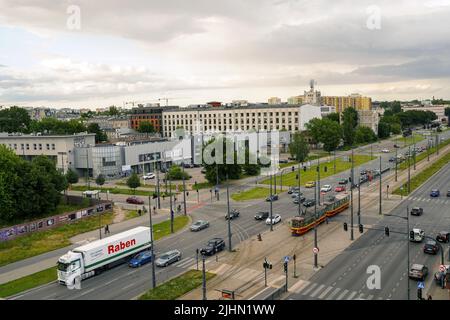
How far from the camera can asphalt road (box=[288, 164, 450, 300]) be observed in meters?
30.3

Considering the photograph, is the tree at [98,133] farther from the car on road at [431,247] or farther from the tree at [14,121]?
the car on road at [431,247]

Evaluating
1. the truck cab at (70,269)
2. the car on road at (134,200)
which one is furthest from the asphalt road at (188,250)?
the car on road at (134,200)

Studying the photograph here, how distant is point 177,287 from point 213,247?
8.74 m

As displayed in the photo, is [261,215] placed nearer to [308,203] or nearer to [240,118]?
[308,203]

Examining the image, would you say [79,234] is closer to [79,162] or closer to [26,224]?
[26,224]

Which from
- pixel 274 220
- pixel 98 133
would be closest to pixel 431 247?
pixel 274 220

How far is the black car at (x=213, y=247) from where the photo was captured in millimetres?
39531

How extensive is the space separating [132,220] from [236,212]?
13746 millimetres

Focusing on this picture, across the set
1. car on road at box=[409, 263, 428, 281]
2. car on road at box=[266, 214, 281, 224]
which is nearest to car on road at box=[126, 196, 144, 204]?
car on road at box=[266, 214, 281, 224]

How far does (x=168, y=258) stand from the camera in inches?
1484

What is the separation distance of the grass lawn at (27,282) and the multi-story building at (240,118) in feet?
358

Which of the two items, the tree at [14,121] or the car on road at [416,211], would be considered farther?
the tree at [14,121]

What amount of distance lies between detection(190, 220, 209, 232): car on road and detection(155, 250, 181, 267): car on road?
9504mm

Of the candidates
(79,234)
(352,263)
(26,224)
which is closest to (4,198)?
(26,224)
